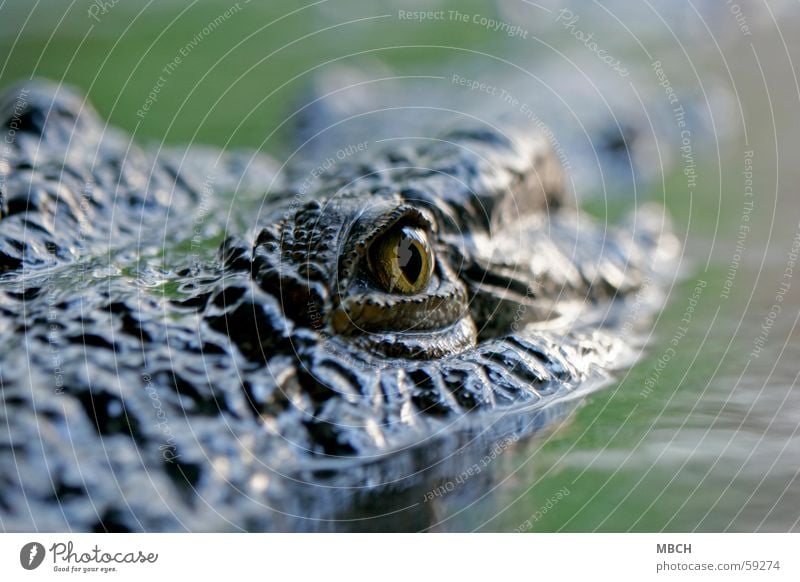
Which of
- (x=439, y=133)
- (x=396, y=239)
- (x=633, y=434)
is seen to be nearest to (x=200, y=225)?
(x=396, y=239)
